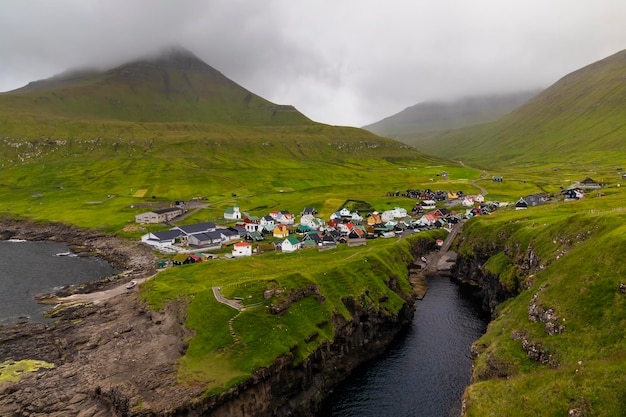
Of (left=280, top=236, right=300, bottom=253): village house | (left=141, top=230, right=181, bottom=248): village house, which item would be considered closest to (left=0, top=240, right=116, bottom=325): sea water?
(left=141, top=230, right=181, bottom=248): village house

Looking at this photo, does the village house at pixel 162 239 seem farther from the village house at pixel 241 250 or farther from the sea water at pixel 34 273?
the village house at pixel 241 250

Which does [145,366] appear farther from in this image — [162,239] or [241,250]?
[162,239]

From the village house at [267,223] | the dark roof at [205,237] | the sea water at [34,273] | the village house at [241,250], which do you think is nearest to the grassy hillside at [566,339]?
the village house at [241,250]

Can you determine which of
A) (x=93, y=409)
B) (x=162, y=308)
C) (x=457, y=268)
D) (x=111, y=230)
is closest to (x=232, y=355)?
(x=93, y=409)

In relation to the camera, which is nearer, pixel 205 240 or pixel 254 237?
pixel 205 240

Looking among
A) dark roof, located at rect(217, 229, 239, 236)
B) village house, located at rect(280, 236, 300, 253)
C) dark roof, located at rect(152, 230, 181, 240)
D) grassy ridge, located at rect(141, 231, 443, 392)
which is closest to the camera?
grassy ridge, located at rect(141, 231, 443, 392)

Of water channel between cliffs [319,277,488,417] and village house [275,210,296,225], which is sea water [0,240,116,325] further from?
water channel between cliffs [319,277,488,417]

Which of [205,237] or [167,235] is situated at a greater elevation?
[167,235]

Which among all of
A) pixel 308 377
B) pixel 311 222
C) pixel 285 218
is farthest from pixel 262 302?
pixel 285 218
